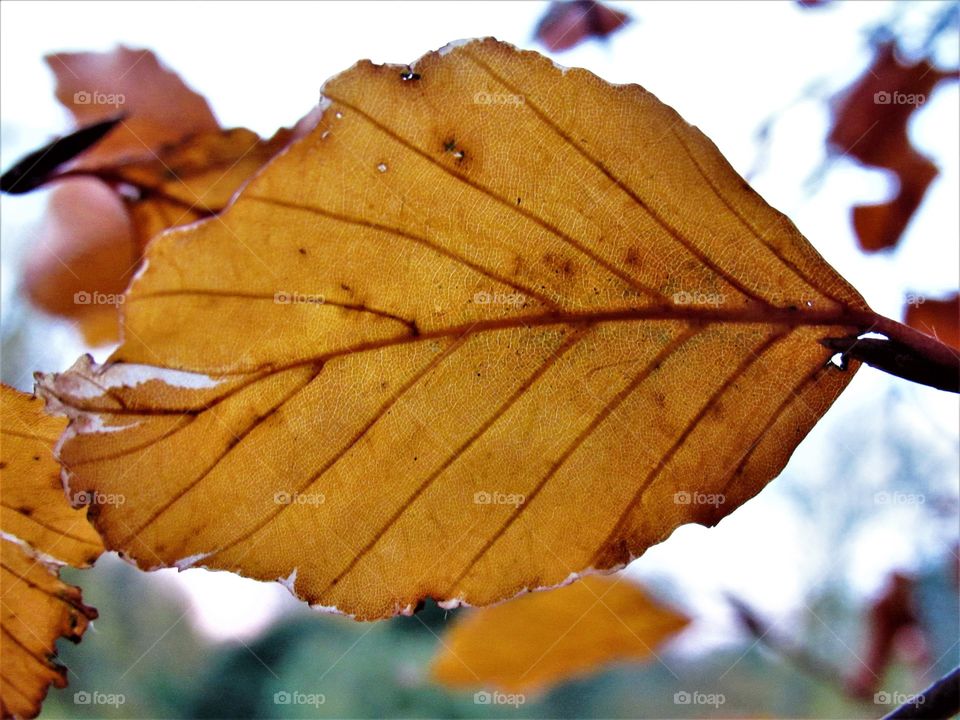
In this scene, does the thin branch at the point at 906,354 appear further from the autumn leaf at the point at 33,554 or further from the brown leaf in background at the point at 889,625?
the brown leaf in background at the point at 889,625

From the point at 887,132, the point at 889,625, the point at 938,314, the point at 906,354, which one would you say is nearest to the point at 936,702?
the point at 906,354

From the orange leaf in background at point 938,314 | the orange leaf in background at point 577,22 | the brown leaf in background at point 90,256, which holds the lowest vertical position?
the orange leaf in background at point 938,314

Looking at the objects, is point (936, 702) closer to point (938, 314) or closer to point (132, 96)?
point (938, 314)

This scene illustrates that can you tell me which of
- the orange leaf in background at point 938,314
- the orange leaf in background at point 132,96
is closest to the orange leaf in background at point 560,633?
the orange leaf in background at point 938,314

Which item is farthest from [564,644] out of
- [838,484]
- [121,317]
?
[838,484]

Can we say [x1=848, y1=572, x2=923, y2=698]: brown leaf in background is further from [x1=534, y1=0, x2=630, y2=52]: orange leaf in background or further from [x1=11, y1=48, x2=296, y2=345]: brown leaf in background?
[x1=11, y1=48, x2=296, y2=345]: brown leaf in background

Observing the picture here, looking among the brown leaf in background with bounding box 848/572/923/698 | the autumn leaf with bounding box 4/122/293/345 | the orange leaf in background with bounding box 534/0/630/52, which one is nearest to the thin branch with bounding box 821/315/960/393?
the autumn leaf with bounding box 4/122/293/345
